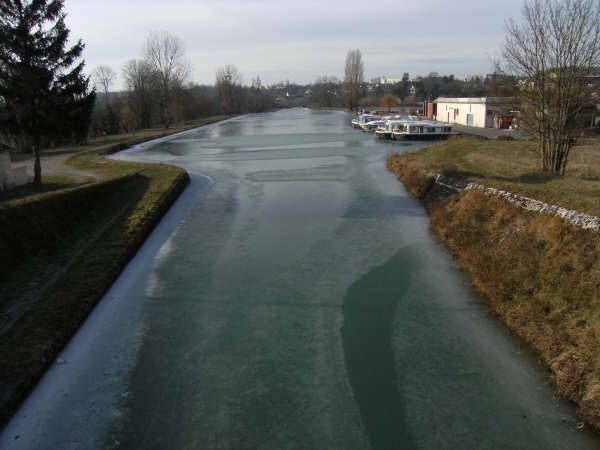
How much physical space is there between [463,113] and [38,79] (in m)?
39.8

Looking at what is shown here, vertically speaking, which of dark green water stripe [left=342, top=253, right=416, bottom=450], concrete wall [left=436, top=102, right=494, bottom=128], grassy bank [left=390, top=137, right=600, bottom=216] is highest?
concrete wall [left=436, top=102, right=494, bottom=128]

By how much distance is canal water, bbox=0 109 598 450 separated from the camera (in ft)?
19.7

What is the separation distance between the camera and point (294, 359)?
7.60 metres

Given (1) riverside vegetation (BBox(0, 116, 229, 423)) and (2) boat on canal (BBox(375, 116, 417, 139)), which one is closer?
(1) riverside vegetation (BBox(0, 116, 229, 423))

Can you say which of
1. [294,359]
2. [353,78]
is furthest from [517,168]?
[353,78]

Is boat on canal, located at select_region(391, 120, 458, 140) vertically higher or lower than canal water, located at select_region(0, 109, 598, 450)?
higher

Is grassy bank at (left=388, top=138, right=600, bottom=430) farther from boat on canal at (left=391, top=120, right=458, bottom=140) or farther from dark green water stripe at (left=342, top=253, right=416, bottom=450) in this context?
boat on canal at (left=391, top=120, right=458, bottom=140)

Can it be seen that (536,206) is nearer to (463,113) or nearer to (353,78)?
(463,113)

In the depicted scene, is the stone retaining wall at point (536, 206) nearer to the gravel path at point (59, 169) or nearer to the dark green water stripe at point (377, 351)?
the dark green water stripe at point (377, 351)

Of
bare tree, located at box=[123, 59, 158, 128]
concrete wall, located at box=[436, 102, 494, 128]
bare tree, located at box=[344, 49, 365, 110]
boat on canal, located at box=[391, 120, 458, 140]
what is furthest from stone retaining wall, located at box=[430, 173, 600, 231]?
bare tree, located at box=[344, 49, 365, 110]

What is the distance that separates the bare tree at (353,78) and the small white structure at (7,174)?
280 feet

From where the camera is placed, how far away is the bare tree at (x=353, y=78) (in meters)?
96.4

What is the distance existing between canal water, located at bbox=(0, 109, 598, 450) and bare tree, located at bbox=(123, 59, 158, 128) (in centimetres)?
4952

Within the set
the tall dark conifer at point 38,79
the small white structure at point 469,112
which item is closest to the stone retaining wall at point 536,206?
the tall dark conifer at point 38,79
